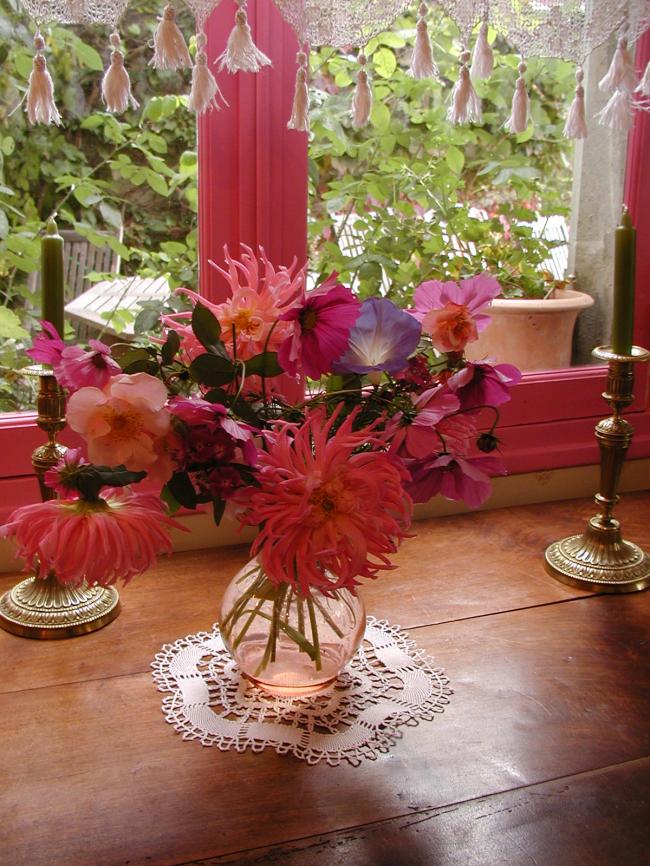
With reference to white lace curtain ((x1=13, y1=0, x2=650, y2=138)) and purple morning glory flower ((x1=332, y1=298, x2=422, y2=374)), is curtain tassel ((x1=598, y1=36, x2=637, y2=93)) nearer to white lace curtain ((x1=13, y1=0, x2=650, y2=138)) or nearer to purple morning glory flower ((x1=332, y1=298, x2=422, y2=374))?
white lace curtain ((x1=13, y1=0, x2=650, y2=138))

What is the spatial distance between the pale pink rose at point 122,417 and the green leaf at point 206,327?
91 mm

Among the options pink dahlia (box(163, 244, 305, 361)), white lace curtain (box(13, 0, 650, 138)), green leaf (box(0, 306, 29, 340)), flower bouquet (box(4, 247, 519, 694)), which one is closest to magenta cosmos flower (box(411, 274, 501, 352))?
flower bouquet (box(4, 247, 519, 694))

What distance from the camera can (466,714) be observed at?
1024mm

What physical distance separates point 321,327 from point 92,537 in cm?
24

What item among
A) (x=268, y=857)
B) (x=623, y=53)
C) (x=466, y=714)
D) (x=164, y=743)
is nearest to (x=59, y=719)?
(x=164, y=743)

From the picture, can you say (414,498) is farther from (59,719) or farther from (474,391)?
(59,719)

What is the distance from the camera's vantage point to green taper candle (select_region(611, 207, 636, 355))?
129 cm

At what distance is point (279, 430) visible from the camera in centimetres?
86

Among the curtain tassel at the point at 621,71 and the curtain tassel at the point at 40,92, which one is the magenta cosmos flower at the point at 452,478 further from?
the curtain tassel at the point at 621,71

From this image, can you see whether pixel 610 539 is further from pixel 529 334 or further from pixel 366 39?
pixel 366 39

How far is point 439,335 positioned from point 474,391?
6 centimetres

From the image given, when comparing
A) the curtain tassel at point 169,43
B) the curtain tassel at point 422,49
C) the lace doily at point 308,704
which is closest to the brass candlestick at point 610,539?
the lace doily at point 308,704

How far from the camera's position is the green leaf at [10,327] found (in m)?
1.38

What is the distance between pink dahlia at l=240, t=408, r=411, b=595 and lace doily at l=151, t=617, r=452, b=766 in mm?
255
